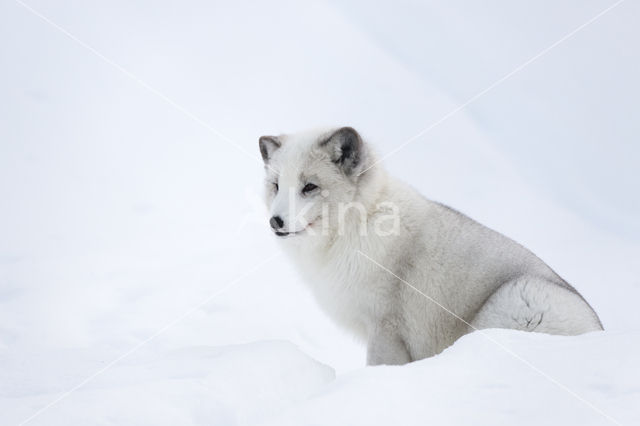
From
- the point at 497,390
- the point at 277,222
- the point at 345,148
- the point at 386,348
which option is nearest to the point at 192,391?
the point at 497,390

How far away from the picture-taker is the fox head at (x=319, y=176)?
10.3ft

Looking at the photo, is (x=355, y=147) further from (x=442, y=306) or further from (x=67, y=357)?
(x=67, y=357)

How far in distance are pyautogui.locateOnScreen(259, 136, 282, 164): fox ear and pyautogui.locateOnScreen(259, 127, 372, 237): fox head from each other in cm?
12

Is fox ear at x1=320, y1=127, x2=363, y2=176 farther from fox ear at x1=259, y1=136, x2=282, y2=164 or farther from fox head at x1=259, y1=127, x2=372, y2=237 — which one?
fox ear at x1=259, y1=136, x2=282, y2=164

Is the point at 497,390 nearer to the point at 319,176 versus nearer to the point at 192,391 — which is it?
the point at 192,391

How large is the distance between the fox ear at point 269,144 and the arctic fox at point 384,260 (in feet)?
0.28

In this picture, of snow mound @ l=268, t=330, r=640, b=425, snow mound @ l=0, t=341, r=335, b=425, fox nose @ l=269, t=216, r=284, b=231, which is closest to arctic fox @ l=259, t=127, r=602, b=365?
fox nose @ l=269, t=216, r=284, b=231

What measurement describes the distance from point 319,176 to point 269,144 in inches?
17.7

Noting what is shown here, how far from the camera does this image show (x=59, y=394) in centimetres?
204

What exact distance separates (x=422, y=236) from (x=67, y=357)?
74.2 inches

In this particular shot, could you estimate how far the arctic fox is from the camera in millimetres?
3117

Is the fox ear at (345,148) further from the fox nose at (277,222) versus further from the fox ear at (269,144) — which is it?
the fox nose at (277,222)

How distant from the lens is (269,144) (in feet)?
11.4

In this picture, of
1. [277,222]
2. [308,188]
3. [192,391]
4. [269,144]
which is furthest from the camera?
[269,144]
